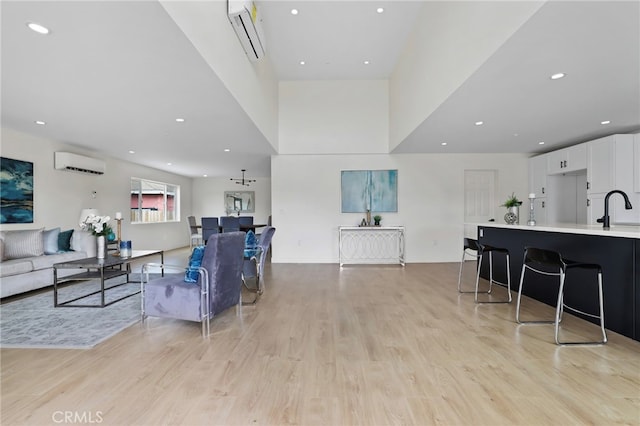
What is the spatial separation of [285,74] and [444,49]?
148 inches

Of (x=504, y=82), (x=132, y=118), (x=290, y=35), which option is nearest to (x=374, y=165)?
(x=290, y=35)

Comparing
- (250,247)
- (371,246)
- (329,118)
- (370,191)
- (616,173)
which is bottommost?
(371,246)

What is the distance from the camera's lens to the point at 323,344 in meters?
2.55

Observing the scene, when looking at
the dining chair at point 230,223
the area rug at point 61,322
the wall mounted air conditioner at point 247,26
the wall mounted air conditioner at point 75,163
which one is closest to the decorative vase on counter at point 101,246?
the area rug at point 61,322

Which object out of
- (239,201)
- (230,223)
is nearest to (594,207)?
(230,223)

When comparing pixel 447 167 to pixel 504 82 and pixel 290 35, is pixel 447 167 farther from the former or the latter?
pixel 290 35

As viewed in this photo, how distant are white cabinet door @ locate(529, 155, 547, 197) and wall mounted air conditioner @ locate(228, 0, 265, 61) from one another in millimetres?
6165

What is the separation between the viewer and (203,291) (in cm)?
271

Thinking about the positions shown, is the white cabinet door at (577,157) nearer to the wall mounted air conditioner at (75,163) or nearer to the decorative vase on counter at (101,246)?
the decorative vase on counter at (101,246)

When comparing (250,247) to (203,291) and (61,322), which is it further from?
(61,322)

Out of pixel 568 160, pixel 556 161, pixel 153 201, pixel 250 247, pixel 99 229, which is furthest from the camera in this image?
pixel 153 201

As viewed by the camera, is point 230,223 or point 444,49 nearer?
point 444,49

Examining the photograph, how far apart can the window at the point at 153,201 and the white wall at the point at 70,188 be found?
239 mm

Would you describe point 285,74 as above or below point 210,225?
above
